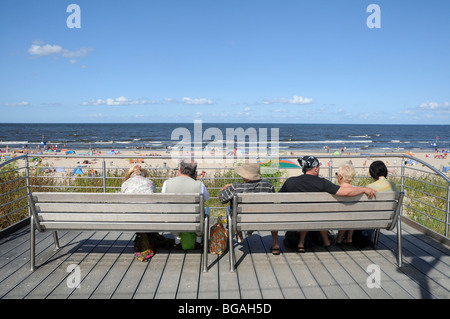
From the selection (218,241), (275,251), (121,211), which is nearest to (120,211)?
(121,211)

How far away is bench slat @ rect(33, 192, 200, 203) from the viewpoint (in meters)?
2.93

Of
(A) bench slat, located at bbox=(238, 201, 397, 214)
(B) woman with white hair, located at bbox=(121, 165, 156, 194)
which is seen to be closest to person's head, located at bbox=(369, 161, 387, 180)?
(A) bench slat, located at bbox=(238, 201, 397, 214)

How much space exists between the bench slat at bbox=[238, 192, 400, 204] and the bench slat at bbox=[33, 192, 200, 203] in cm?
47

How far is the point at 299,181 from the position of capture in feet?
11.0

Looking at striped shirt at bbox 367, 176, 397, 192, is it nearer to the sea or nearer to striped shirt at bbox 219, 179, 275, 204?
striped shirt at bbox 219, 179, 275, 204

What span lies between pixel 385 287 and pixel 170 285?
1790 mm

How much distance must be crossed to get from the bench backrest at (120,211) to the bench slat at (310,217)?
0.44 metres

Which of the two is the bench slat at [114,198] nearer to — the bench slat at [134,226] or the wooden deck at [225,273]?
the bench slat at [134,226]

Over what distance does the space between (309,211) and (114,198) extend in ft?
5.75

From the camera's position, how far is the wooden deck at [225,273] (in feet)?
8.85

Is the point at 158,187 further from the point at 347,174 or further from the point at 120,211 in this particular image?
the point at 347,174

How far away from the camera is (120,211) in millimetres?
2998
